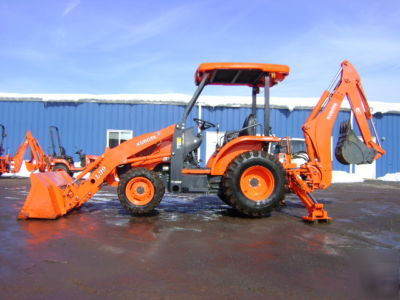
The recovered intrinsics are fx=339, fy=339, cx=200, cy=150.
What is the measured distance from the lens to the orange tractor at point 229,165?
5.45 m

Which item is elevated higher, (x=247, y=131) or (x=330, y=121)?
(x=330, y=121)

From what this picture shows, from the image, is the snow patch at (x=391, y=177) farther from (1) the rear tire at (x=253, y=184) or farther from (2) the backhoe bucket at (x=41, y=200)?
(2) the backhoe bucket at (x=41, y=200)

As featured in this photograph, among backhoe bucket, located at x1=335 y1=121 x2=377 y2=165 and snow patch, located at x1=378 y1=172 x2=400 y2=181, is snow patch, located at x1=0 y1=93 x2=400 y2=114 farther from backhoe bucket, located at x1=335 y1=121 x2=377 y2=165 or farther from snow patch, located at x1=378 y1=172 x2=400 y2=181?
backhoe bucket, located at x1=335 y1=121 x2=377 y2=165

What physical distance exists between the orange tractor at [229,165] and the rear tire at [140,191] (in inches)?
0.6

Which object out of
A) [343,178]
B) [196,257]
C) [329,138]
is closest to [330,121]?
[329,138]

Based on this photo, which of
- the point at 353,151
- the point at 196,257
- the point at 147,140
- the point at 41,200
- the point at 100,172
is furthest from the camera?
the point at 353,151

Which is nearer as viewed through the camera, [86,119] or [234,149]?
[234,149]

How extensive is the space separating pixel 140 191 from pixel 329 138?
A: 354 centimetres

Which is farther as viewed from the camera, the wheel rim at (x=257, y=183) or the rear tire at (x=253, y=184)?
the wheel rim at (x=257, y=183)

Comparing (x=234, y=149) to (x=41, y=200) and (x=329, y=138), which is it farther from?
(x=41, y=200)

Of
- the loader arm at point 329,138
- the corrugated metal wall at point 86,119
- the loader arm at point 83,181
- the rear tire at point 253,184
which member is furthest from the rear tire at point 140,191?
the corrugated metal wall at point 86,119

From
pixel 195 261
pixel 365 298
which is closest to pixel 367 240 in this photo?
pixel 365 298

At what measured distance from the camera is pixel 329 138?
20.5 ft

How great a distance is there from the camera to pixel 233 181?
5.40 metres
